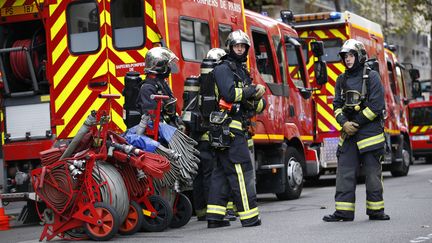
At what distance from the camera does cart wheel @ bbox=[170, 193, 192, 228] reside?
10.7 meters

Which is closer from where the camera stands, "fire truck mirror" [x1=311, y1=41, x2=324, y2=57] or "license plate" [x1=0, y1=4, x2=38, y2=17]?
"license plate" [x1=0, y1=4, x2=38, y2=17]

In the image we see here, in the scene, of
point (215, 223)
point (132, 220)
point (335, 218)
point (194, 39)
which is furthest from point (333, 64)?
point (132, 220)

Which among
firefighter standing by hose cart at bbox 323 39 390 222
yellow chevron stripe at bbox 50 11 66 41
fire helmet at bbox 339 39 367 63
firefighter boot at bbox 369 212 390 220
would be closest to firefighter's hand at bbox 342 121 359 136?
firefighter standing by hose cart at bbox 323 39 390 222

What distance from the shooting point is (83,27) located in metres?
12.5

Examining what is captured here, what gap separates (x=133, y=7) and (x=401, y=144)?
10929 millimetres

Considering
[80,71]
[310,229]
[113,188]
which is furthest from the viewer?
[80,71]

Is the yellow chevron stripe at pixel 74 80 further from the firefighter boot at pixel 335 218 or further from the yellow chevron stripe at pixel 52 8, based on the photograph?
the firefighter boot at pixel 335 218

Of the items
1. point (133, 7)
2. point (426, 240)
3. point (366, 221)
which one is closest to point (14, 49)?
point (133, 7)

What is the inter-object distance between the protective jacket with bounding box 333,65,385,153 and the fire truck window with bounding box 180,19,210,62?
236 centimetres

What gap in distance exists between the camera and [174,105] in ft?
35.3

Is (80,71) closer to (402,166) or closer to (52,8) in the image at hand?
(52,8)

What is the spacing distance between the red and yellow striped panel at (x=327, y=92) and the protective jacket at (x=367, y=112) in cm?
818

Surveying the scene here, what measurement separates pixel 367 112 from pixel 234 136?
1450 mm

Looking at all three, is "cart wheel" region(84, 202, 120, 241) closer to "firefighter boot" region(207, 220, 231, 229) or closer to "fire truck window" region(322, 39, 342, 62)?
"firefighter boot" region(207, 220, 231, 229)
